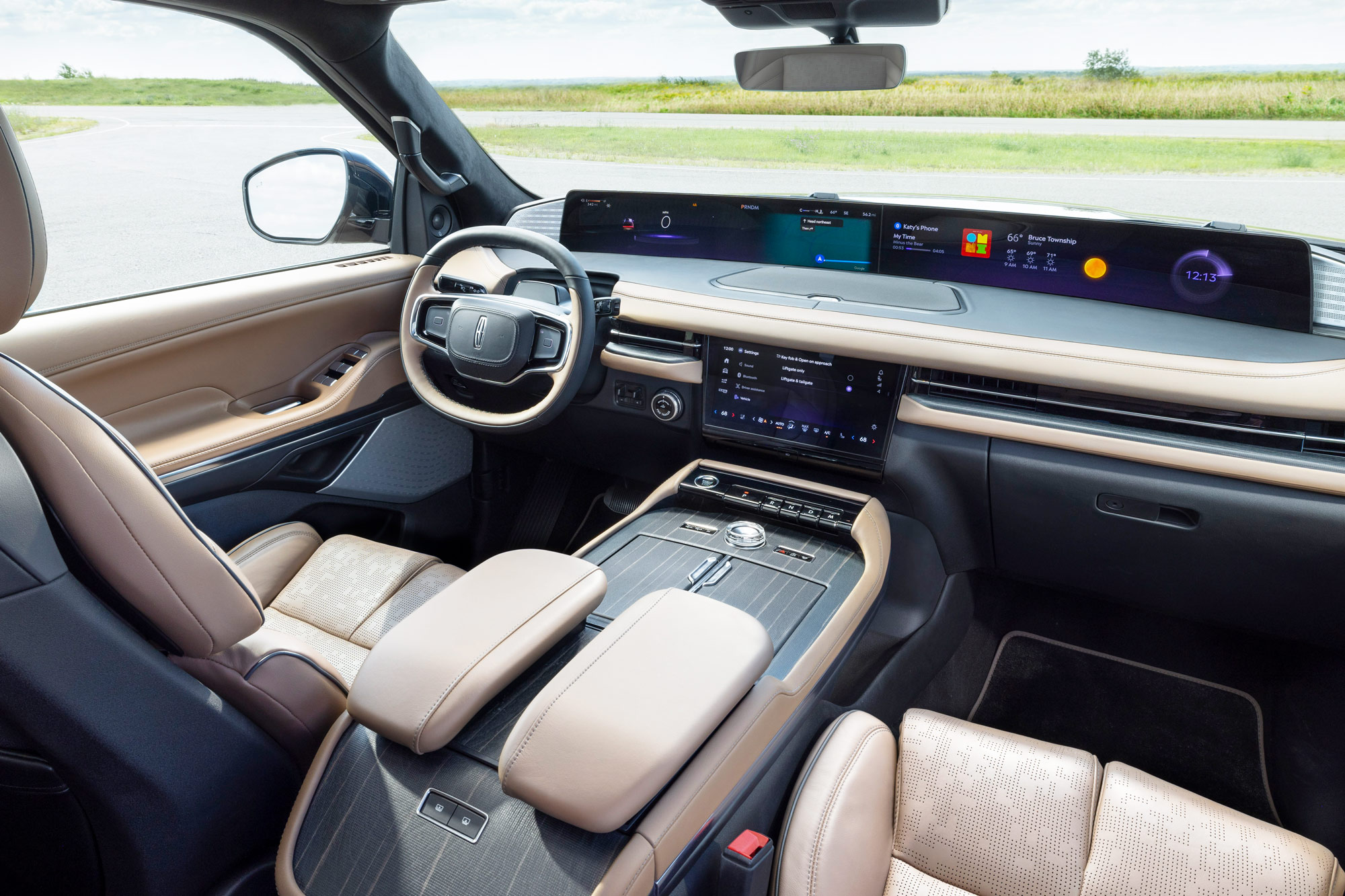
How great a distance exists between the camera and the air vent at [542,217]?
2656 millimetres

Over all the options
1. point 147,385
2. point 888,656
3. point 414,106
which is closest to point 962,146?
point 888,656

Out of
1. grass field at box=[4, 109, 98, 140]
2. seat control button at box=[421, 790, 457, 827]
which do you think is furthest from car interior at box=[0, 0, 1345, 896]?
grass field at box=[4, 109, 98, 140]

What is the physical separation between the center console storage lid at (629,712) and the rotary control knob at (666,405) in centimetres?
94

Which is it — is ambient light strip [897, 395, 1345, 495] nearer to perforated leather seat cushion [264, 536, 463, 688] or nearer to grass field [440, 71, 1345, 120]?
grass field [440, 71, 1345, 120]

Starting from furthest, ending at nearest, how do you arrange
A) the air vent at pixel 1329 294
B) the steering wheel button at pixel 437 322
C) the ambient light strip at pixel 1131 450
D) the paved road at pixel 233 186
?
the steering wheel button at pixel 437 322, the paved road at pixel 233 186, the air vent at pixel 1329 294, the ambient light strip at pixel 1131 450

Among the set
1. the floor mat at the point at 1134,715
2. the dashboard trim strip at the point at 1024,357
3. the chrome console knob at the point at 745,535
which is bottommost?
the floor mat at the point at 1134,715

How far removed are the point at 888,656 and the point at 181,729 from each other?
1465 mm

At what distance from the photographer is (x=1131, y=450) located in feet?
5.26

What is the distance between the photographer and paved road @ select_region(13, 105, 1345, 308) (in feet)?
6.40

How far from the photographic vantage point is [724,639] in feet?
4.04

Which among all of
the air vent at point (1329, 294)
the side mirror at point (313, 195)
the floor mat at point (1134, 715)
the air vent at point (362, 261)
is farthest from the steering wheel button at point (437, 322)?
the air vent at point (1329, 294)

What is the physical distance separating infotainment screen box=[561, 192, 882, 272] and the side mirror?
0.66 m

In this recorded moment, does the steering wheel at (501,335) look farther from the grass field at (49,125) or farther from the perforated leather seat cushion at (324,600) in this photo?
the grass field at (49,125)

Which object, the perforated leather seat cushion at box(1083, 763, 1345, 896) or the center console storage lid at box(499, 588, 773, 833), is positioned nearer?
the center console storage lid at box(499, 588, 773, 833)
